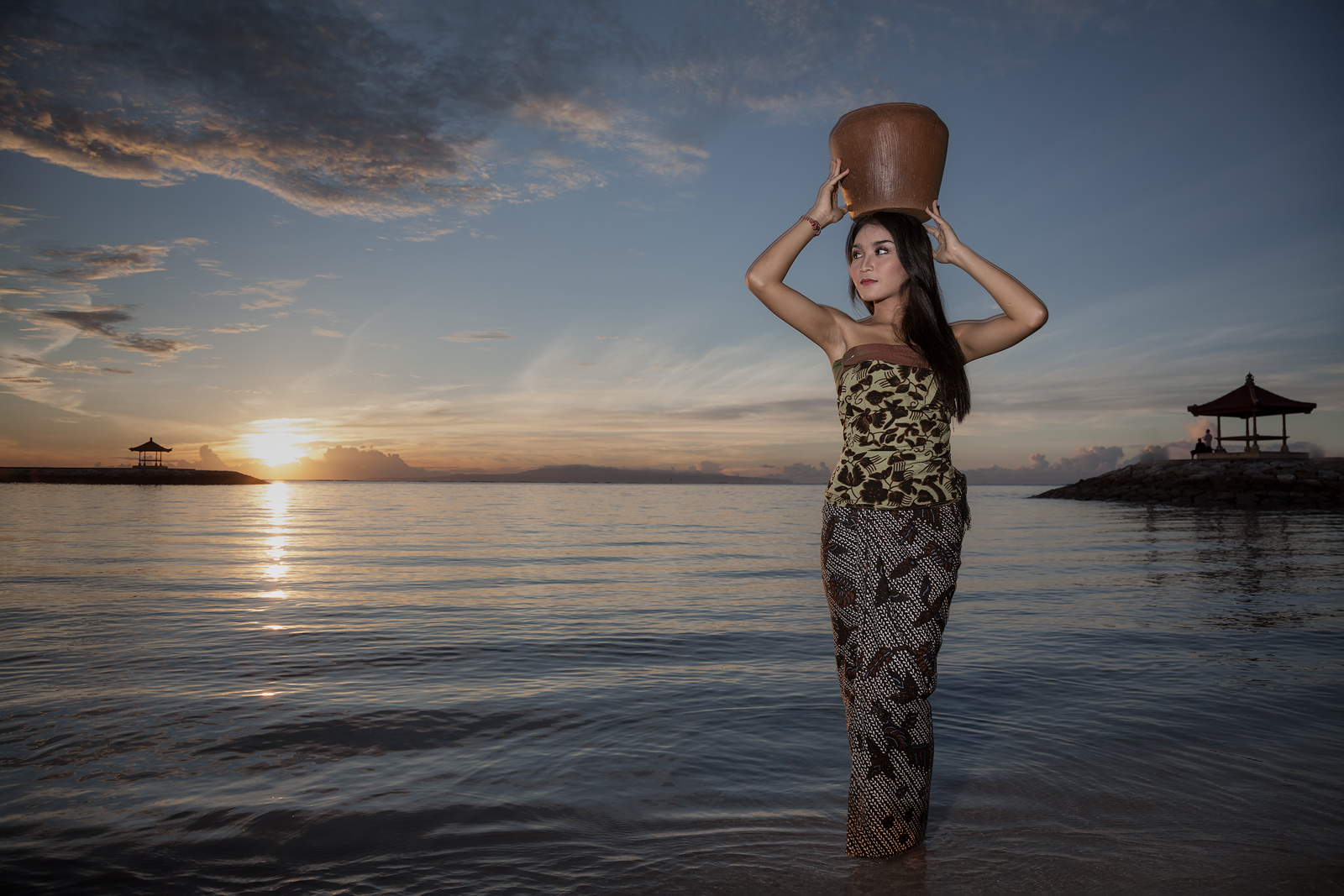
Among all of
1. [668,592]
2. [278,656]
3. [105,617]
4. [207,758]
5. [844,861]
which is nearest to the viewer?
[844,861]

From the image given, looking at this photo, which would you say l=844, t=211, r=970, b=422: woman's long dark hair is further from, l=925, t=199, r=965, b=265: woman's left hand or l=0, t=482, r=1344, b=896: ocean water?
l=0, t=482, r=1344, b=896: ocean water

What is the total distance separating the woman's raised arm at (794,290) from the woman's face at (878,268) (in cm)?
13

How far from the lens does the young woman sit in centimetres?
262

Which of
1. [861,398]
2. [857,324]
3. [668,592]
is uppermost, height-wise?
[857,324]

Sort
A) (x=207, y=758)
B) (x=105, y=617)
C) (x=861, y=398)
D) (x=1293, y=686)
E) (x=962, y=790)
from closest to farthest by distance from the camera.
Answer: (x=861, y=398)
(x=962, y=790)
(x=207, y=758)
(x=1293, y=686)
(x=105, y=617)

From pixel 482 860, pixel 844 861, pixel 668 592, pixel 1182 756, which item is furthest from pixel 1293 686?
pixel 668 592

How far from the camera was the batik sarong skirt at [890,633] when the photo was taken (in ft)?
8.56

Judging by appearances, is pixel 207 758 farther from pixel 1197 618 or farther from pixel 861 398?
pixel 1197 618

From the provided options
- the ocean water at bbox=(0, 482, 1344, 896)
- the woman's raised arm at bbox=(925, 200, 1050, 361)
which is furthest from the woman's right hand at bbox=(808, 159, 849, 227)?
the ocean water at bbox=(0, 482, 1344, 896)

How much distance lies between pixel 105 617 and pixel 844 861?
8.87 metres

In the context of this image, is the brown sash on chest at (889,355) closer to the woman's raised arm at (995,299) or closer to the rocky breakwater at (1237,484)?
the woman's raised arm at (995,299)

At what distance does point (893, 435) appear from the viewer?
104 inches

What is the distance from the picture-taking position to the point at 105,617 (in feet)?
27.9

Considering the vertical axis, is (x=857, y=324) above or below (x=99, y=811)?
above
